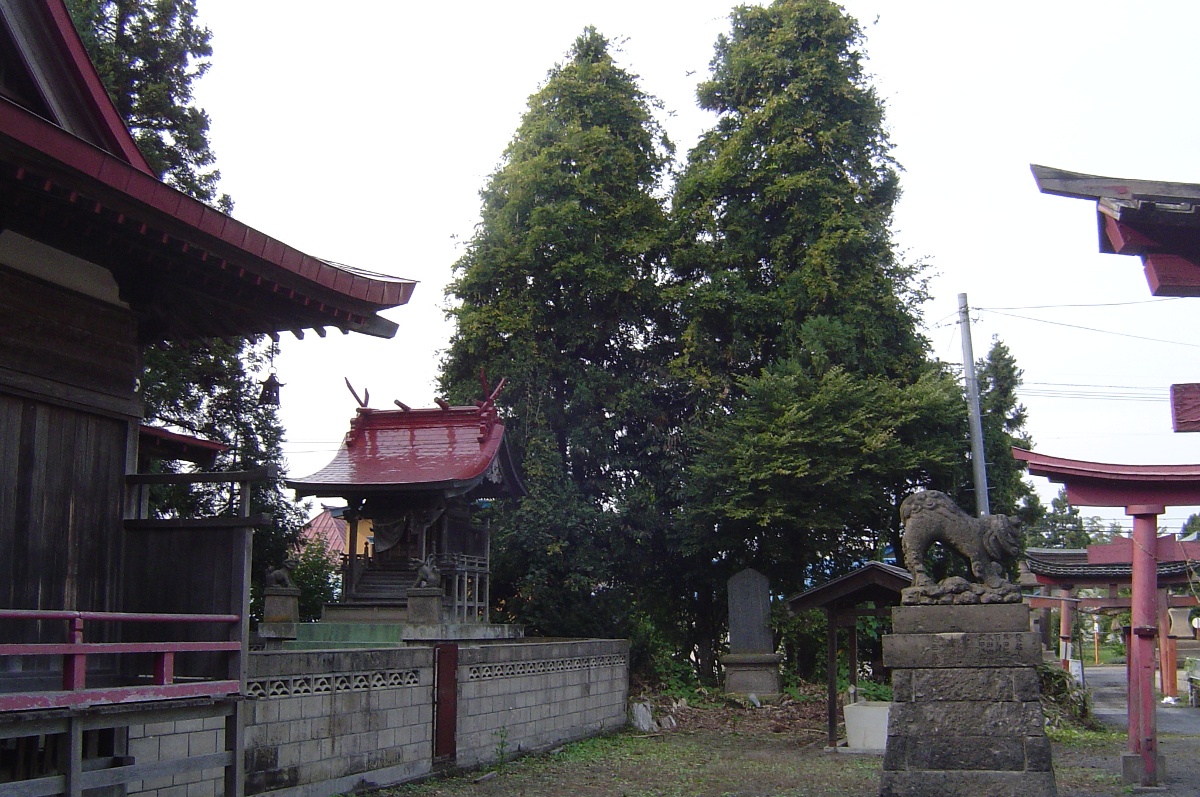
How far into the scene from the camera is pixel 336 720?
11117mm

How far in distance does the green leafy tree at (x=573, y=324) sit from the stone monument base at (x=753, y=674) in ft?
9.61

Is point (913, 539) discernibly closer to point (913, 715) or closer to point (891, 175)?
point (913, 715)

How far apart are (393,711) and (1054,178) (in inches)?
368

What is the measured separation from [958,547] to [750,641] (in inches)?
506

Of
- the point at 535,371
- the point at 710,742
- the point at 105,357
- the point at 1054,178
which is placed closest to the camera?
the point at 1054,178

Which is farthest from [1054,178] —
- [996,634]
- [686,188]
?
[686,188]

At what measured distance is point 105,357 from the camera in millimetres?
7434

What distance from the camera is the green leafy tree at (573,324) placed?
77.8ft

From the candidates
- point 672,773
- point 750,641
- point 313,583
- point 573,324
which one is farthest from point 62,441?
point 573,324

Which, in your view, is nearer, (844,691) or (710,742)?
(710,742)

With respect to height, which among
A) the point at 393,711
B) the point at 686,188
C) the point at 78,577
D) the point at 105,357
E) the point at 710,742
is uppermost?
the point at 686,188

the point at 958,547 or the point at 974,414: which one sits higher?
the point at 974,414

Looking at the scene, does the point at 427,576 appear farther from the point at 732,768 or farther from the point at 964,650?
the point at 964,650

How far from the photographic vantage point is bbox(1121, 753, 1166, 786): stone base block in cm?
1145
